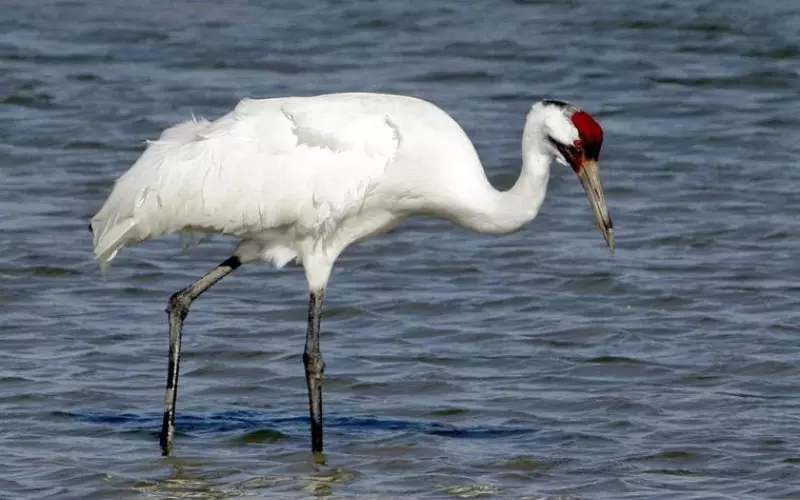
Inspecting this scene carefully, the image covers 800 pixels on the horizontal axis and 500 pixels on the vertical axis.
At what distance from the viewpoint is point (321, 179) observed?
28.6ft

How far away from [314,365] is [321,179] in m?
0.92

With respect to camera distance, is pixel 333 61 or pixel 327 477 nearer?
pixel 327 477

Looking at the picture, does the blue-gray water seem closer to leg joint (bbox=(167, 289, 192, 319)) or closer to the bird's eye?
leg joint (bbox=(167, 289, 192, 319))

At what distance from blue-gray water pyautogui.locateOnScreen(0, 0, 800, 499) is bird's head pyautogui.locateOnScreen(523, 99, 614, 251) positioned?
1.05m

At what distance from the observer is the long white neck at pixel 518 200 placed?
8805 mm

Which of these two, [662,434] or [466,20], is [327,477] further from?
[466,20]

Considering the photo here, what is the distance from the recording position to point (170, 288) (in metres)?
11.2

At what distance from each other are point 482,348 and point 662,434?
1641mm

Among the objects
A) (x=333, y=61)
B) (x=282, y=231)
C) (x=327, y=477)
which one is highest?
(x=333, y=61)

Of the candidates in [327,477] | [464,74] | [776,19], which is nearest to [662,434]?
[327,477]

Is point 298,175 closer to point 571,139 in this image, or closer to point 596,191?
point 571,139

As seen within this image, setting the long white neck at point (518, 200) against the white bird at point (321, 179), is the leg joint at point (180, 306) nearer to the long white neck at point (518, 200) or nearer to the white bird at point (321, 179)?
the white bird at point (321, 179)

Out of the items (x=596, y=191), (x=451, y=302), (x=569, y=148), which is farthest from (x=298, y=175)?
(x=451, y=302)

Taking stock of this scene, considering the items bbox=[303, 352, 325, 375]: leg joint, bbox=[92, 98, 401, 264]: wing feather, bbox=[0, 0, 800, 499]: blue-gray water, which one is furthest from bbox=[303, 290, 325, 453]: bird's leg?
bbox=[92, 98, 401, 264]: wing feather
